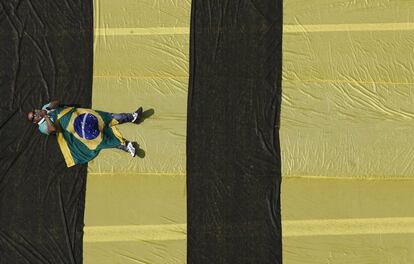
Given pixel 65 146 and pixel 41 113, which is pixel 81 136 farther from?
pixel 41 113

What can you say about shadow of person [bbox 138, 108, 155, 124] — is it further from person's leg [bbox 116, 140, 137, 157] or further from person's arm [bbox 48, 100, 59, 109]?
person's arm [bbox 48, 100, 59, 109]

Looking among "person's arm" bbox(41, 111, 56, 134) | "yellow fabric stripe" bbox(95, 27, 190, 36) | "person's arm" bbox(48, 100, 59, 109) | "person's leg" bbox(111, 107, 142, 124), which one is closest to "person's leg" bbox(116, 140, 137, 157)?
"person's leg" bbox(111, 107, 142, 124)

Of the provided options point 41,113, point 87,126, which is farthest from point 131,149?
point 41,113

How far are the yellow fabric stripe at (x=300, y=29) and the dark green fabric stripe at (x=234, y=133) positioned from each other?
0.15 metres

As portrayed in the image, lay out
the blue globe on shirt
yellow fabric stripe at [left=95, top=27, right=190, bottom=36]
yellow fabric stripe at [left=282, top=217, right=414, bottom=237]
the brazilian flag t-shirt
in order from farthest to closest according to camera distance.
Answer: yellow fabric stripe at [left=95, top=27, right=190, bottom=36] → the brazilian flag t-shirt → the blue globe on shirt → yellow fabric stripe at [left=282, top=217, right=414, bottom=237]

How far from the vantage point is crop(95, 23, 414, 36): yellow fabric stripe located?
397 cm

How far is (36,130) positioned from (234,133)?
6.43 ft

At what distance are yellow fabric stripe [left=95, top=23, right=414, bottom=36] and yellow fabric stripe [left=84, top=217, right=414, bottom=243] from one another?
185 centimetres

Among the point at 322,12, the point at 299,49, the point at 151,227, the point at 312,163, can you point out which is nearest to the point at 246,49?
the point at 299,49

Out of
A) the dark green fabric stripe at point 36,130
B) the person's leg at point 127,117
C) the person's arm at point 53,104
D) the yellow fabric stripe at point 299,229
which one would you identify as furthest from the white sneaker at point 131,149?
the person's arm at point 53,104

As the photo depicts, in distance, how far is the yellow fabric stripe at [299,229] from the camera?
145 inches

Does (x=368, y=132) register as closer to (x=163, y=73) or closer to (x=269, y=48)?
(x=269, y=48)

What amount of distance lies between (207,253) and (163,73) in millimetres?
1801

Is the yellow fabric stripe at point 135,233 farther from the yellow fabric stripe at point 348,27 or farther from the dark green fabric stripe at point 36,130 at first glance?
the yellow fabric stripe at point 348,27
